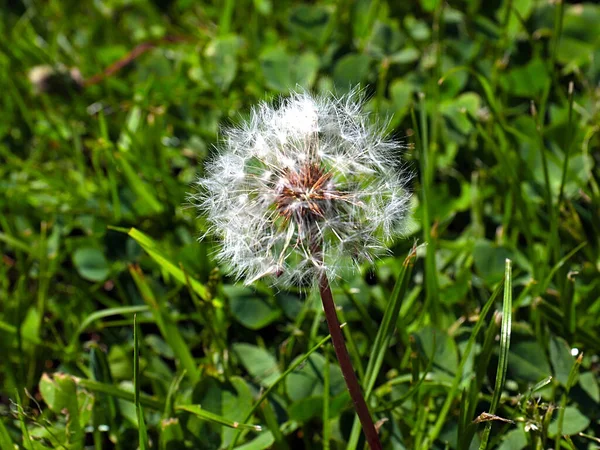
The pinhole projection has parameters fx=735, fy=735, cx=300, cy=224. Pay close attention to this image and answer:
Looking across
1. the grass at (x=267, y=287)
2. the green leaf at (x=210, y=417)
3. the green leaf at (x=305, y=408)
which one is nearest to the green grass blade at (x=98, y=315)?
the grass at (x=267, y=287)

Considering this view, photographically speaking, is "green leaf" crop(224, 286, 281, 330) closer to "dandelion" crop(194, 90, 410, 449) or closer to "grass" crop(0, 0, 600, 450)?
"grass" crop(0, 0, 600, 450)

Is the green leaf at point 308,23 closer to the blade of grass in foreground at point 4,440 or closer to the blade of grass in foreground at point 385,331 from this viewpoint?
the blade of grass in foreground at point 385,331

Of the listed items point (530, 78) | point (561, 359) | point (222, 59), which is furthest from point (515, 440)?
point (222, 59)

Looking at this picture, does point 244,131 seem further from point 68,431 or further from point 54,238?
point 54,238

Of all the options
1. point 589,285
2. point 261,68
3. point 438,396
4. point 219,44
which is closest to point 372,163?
point 438,396

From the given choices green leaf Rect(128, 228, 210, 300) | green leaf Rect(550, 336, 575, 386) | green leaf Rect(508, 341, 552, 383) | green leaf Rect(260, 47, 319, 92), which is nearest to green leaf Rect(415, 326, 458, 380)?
green leaf Rect(508, 341, 552, 383)
